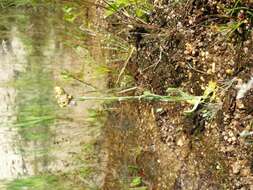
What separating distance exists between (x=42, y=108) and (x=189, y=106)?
691mm

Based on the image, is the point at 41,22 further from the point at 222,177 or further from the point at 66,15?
the point at 222,177

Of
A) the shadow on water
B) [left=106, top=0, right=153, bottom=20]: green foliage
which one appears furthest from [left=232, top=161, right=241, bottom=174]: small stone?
[left=106, top=0, right=153, bottom=20]: green foliage

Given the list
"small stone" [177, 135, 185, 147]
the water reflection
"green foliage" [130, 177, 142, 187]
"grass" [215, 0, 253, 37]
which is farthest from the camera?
the water reflection

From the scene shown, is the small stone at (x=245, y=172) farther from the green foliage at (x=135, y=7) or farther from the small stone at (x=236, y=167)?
the green foliage at (x=135, y=7)

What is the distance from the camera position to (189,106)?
149cm

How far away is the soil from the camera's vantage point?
129cm

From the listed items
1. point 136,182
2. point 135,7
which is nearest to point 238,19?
point 135,7

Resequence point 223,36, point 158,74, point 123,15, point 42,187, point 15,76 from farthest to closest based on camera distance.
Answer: point 15,76 < point 42,187 < point 123,15 < point 158,74 < point 223,36

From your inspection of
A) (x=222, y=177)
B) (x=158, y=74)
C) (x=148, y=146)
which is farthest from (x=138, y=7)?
(x=222, y=177)

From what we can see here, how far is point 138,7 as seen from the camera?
5.35 ft

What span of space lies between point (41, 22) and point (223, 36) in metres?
1.04

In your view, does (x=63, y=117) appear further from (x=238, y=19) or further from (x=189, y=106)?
(x=238, y=19)

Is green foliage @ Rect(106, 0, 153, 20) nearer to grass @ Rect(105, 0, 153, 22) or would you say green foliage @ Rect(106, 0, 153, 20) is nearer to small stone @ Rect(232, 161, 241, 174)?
grass @ Rect(105, 0, 153, 22)

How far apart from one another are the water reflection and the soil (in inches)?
9.5
